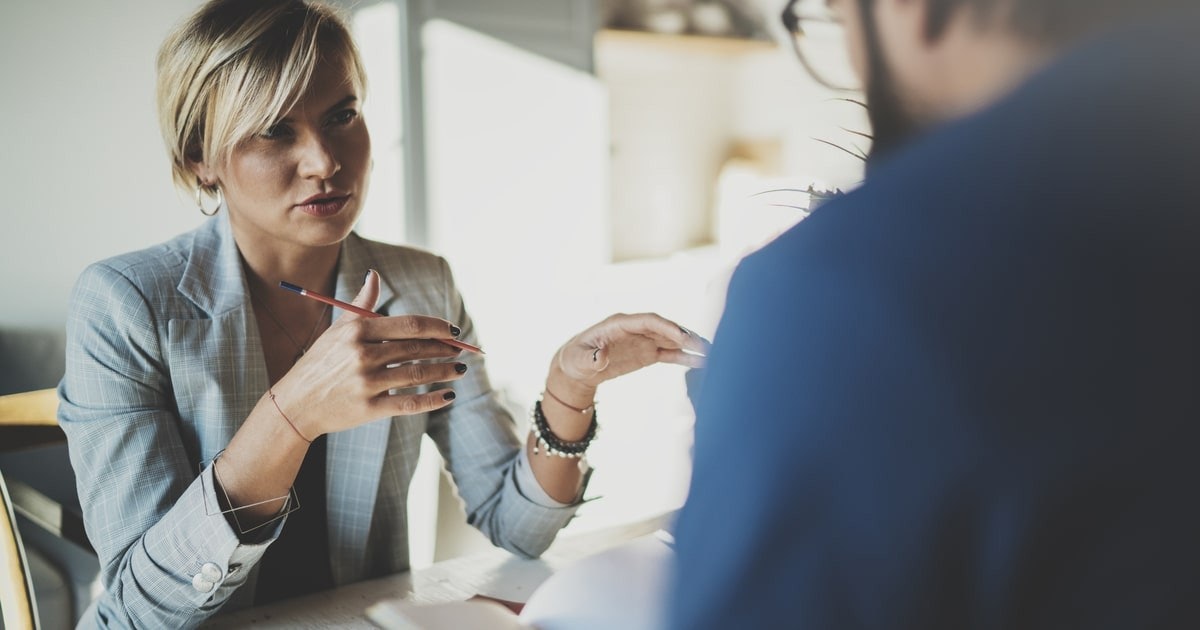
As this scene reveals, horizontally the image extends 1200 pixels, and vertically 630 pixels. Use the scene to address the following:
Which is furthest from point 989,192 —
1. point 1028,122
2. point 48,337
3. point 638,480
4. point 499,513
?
point 638,480

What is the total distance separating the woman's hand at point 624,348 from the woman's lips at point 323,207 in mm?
293

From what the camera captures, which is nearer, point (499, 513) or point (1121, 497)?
point (1121, 497)

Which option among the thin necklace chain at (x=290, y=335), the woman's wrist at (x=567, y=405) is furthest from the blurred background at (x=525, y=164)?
the thin necklace chain at (x=290, y=335)

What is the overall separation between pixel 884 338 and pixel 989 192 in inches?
2.0

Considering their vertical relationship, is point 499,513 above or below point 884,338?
below

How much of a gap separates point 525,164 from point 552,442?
1.81 metres

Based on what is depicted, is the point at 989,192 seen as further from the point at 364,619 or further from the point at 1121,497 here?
the point at 364,619

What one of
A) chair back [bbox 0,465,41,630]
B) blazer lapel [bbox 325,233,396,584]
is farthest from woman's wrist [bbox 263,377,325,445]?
chair back [bbox 0,465,41,630]

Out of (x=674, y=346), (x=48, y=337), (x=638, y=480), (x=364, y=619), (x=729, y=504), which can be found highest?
(x=729, y=504)

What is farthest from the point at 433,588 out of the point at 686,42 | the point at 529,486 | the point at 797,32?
the point at 686,42

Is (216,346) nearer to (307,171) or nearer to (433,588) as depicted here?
(307,171)

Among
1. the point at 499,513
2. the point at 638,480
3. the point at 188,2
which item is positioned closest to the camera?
the point at 499,513

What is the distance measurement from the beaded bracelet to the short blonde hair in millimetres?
435

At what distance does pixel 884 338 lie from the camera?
25cm
